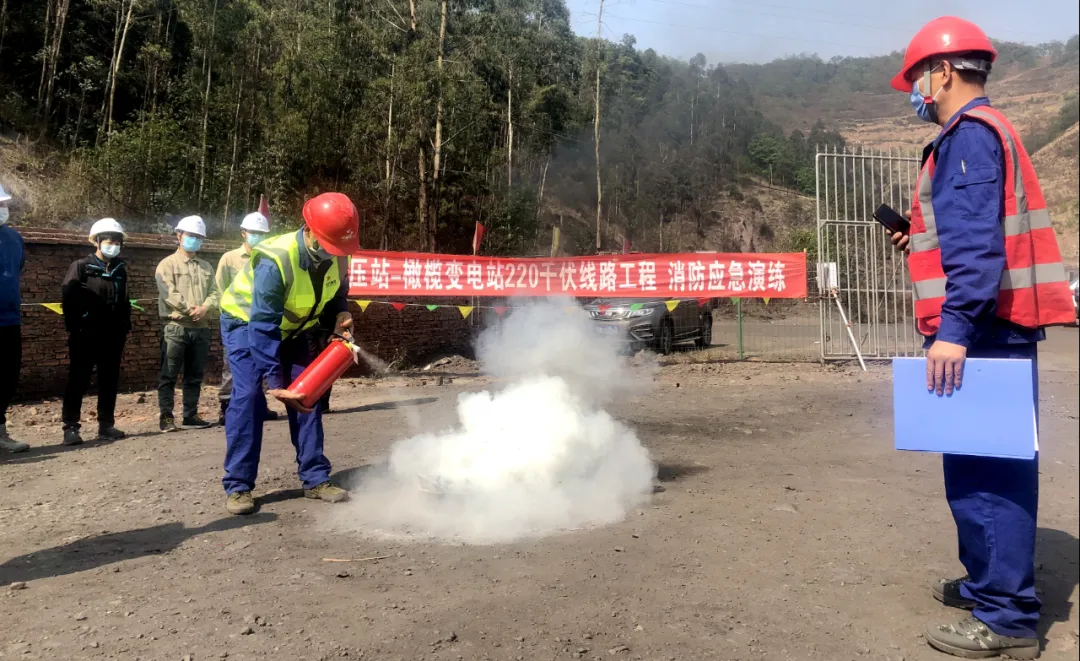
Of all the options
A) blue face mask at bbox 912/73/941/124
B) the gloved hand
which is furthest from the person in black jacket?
blue face mask at bbox 912/73/941/124

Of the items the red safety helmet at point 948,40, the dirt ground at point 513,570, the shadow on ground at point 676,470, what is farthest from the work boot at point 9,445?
the red safety helmet at point 948,40

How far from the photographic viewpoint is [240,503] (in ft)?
13.5

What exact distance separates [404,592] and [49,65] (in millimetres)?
9240

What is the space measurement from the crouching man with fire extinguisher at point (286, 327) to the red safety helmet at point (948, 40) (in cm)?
279

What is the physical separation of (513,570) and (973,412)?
1973 millimetres

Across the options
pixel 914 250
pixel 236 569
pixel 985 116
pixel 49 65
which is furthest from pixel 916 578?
pixel 49 65

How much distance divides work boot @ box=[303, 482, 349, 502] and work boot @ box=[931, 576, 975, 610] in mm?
3153

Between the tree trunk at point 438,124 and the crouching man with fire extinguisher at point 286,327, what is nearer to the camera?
the tree trunk at point 438,124

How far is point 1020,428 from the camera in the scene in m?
2.22

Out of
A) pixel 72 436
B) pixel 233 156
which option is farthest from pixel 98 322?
pixel 233 156

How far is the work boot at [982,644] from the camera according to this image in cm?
247

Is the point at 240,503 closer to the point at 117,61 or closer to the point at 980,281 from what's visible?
the point at 980,281

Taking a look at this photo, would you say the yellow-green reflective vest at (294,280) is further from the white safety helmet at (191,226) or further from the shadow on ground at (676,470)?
the white safety helmet at (191,226)

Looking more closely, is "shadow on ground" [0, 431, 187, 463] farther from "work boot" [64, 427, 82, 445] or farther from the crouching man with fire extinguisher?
the crouching man with fire extinguisher
